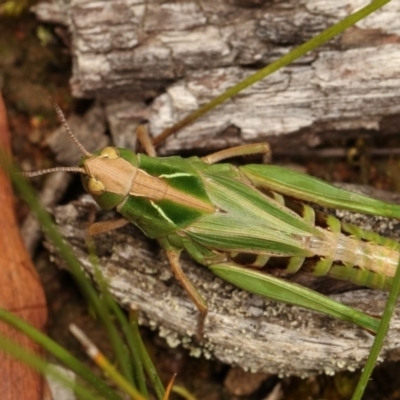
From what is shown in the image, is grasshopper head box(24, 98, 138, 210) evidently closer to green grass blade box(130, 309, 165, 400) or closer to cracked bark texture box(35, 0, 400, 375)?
cracked bark texture box(35, 0, 400, 375)

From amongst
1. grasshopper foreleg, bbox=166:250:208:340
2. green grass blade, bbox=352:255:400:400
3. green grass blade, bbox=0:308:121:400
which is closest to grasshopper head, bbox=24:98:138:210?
grasshopper foreleg, bbox=166:250:208:340

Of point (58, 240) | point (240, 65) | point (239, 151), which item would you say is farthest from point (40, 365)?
point (240, 65)

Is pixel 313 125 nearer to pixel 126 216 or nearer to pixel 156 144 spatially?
pixel 156 144

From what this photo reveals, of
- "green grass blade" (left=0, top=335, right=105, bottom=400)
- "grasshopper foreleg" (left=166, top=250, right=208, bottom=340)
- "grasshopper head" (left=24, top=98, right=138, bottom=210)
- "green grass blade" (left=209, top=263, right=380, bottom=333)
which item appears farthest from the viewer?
"grasshopper foreleg" (left=166, top=250, right=208, bottom=340)

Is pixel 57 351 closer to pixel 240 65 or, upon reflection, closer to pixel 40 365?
pixel 40 365

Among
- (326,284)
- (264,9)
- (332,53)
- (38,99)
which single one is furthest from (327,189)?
(38,99)

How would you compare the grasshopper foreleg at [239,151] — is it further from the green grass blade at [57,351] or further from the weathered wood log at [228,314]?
the green grass blade at [57,351]

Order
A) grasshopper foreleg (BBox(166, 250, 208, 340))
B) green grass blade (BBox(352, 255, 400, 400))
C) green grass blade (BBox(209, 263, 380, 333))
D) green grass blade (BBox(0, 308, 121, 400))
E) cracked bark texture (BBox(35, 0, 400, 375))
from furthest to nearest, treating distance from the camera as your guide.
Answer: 1. cracked bark texture (BBox(35, 0, 400, 375))
2. grasshopper foreleg (BBox(166, 250, 208, 340))
3. green grass blade (BBox(209, 263, 380, 333))
4. green grass blade (BBox(352, 255, 400, 400))
5. green grass blade (BBox(0, 308, 121, 400))
